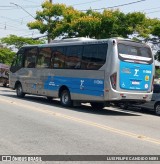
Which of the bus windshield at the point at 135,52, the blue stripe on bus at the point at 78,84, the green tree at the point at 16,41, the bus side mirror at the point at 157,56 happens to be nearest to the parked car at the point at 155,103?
the bus windshield at the point at 135,52

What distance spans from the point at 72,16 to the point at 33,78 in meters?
9.25

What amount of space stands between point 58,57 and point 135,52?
14.2ft

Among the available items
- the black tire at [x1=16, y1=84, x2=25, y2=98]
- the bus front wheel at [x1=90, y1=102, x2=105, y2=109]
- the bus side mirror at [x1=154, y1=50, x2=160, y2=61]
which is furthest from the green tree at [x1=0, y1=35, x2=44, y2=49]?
the bus front wheel at [x1=90, y1=102, x2=105, y2=109]

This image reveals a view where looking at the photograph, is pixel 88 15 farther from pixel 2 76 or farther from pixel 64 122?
pixel 64 122

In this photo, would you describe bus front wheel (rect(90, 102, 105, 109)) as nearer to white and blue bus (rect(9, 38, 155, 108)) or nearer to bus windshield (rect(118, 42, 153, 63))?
white and blue bus (rect(9, 38, 155, 108))

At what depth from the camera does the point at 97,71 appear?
1650 cm

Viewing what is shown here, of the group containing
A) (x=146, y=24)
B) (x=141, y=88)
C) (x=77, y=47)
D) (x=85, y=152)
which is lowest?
(x=85, y=152)

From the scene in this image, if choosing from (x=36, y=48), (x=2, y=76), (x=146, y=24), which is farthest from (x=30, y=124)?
(x=2, y=76)

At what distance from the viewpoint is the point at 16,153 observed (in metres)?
7.88

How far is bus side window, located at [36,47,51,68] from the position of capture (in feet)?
66.3

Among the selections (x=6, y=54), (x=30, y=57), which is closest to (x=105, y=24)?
(x=30, y=57)

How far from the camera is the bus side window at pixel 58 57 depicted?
19.0 meters

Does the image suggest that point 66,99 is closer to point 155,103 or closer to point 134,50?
point 134,50

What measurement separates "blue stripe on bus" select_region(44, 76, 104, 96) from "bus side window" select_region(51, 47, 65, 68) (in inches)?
23.6
